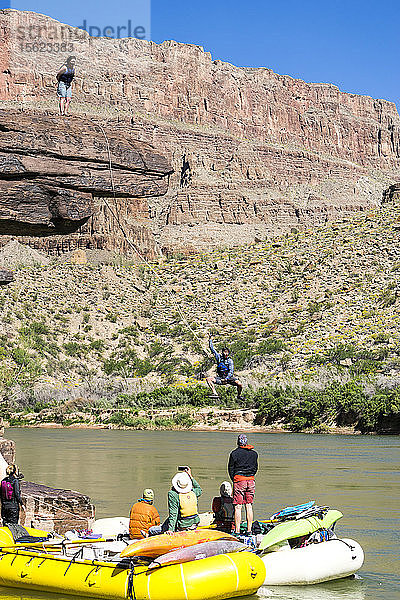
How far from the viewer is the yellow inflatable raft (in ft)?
37.7

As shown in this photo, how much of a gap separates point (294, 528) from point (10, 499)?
407 cm

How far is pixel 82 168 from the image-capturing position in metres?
11.3

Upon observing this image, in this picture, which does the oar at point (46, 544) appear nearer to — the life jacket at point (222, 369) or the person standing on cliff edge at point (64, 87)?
the person standing on cliff edge at point (64, 87)

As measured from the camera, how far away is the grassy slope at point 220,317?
5294 cm

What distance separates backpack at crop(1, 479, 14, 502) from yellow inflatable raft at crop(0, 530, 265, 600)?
0.87 meters

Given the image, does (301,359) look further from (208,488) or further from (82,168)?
(82,168)

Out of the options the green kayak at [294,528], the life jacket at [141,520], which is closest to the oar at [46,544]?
the life jacket at [141,520]

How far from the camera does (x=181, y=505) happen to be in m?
13.1

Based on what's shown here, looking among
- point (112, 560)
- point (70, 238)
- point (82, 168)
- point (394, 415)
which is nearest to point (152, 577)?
point (112, 560)

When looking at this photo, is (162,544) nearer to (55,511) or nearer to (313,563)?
(313,563)

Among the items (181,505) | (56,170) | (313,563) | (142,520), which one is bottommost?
(313,563)

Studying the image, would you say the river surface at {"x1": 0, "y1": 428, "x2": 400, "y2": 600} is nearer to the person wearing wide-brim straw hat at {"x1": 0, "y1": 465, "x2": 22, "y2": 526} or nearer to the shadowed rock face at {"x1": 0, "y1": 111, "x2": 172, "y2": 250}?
the person wearing wide-brim straw hat at {"x1": 0, "y1": 465, "x2": 22, "y2": 526}

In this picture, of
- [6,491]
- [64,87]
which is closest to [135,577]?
[6,491]

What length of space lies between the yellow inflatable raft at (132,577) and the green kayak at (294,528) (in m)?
0.77
